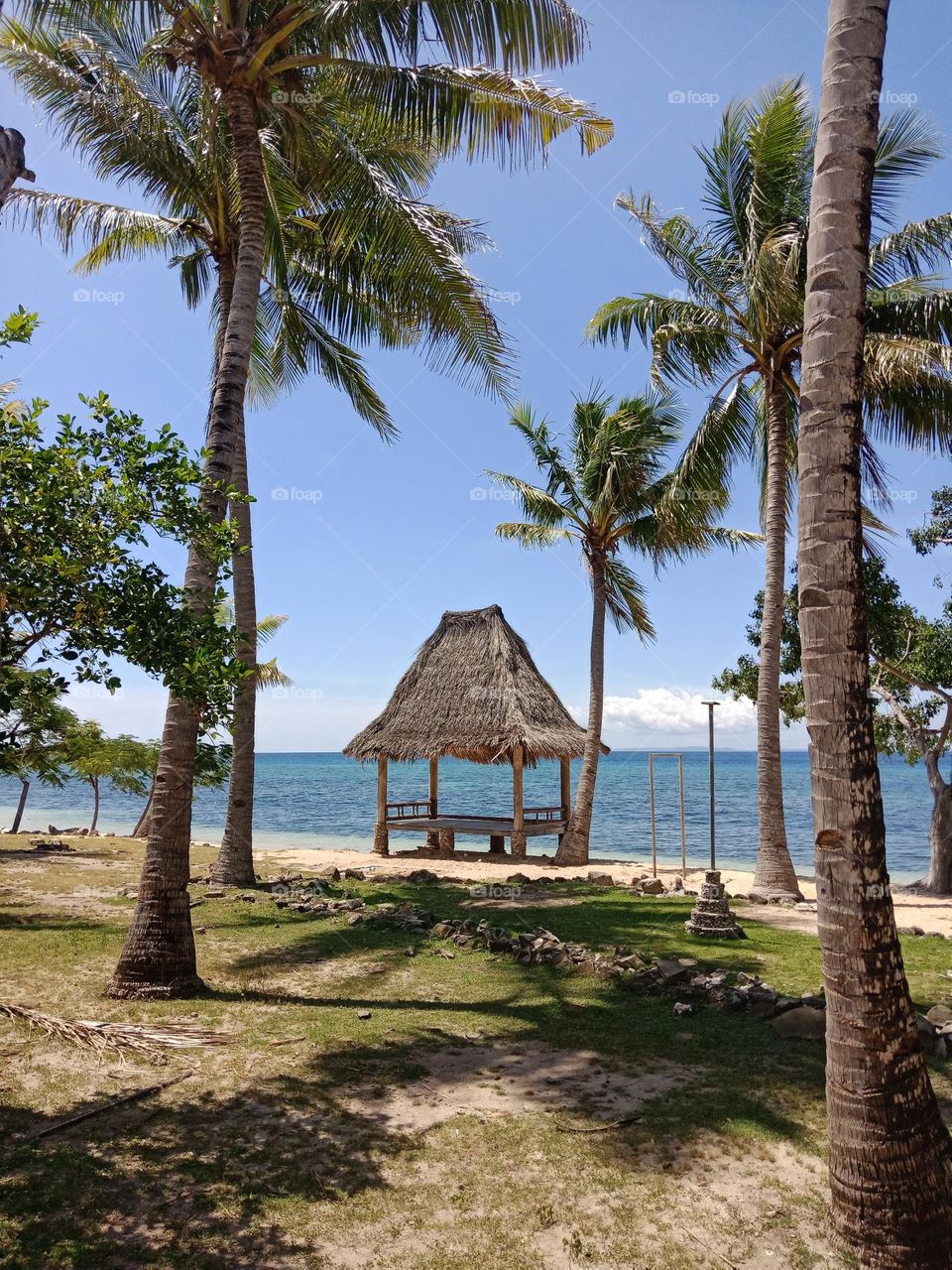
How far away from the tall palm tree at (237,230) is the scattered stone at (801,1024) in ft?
19.7

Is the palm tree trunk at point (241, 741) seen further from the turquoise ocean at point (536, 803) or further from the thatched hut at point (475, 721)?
the turquoise ocean at point (536, 803)

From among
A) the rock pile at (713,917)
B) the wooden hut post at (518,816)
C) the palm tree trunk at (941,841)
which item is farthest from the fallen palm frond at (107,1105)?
the palm tree trunk at (941,841)

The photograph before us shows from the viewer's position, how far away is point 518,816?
19.8 meters

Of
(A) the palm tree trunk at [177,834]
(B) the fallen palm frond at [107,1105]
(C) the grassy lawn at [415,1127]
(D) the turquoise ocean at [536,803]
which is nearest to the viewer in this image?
(C) the grassy lawn at [415,1127]

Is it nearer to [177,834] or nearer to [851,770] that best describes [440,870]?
[177,834]

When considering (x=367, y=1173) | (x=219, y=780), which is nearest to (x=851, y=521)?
(x=367, y=1173)

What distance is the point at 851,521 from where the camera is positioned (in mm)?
4109

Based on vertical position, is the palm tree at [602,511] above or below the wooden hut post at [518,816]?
above

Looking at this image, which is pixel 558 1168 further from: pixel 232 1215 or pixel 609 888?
pixel 609 888

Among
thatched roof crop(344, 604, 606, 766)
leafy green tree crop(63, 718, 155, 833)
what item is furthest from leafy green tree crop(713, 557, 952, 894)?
leafy green tree crop(63, 718, 155, 833)

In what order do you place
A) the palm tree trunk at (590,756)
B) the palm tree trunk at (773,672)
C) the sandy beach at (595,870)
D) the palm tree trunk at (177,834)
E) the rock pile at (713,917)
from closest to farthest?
the palm tree trunk at (177,834) → the rock pile at (713,917) → the sandy beach at (595,870) → the palm tree trunk at (773,672) → the palm tree trunk at (590,756)

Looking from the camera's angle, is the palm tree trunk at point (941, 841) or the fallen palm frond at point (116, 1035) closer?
the fallen palm frond at point (116, 1035)

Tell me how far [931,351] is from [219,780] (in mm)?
16655

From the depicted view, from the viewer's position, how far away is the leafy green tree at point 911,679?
52.8 feet
